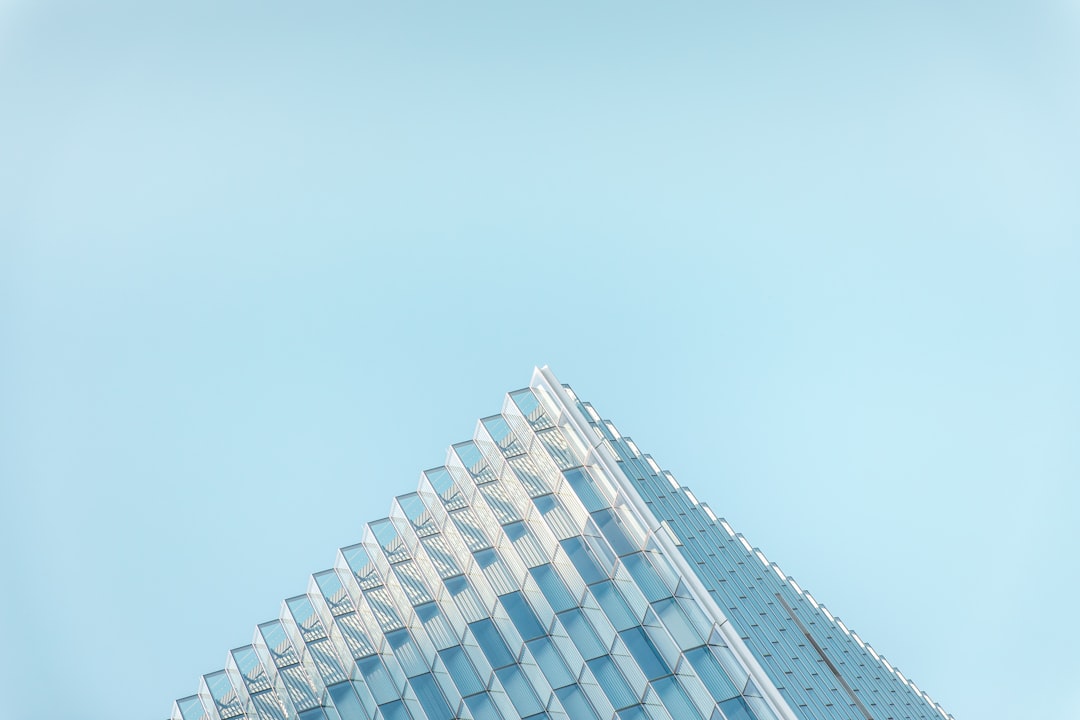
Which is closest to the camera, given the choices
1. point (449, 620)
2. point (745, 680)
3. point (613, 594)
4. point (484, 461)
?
point (745, 680)

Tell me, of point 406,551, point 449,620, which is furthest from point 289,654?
point 449,620

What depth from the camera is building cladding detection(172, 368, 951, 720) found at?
34.3 m

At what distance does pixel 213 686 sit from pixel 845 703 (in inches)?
1088

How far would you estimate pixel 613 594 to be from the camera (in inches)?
1423

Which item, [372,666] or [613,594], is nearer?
[613,594]

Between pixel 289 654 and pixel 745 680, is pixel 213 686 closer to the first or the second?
pixel 289 654

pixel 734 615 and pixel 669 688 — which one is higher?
pixel 734 615

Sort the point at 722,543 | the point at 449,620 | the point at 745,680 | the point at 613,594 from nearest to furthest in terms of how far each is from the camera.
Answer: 1. the point at 745,680
2. the point at 613,594
3. the point at 449,620
4. the point at 722,543

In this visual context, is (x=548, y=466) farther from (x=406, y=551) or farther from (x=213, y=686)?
(x=213, y=686)

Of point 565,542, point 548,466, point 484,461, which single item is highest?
point 484,461

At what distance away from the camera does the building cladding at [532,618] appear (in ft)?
113

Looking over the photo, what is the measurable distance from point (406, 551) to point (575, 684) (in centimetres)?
1220

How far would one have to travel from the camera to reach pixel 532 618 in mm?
37312

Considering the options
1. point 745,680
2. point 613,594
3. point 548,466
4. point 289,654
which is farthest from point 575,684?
point 289,654
